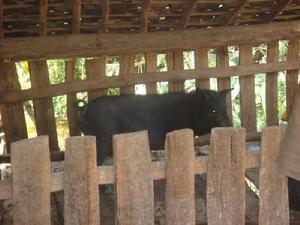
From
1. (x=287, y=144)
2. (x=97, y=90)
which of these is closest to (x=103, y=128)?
(x=97, y=90)

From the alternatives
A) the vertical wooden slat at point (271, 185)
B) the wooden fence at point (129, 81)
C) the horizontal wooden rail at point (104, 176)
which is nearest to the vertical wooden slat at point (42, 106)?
the wooden fence at point (129, 81)

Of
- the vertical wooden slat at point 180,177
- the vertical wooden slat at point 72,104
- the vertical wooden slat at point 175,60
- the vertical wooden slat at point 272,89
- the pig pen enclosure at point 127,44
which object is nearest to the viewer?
the vertical wooden slat at point 180,177

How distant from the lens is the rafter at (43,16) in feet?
16.9

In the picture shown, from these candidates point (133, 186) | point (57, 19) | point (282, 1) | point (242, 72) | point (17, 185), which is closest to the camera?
point (17, 185)

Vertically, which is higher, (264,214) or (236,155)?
(236,155)

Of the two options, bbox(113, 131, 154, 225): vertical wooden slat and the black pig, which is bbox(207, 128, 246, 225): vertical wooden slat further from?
the black pig

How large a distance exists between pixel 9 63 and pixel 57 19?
0.88 m

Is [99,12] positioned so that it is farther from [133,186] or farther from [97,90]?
[133,186]

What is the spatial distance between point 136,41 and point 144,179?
3.30 meters

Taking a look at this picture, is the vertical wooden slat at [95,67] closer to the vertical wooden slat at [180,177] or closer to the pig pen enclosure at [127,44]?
the pig pen enclosure at [127,44]

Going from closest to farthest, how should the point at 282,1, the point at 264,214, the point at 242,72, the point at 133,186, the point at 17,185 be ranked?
the point at 17,185 < the point at 133,186 < the point at 264,214 < the point at 282,1 < the point at 242,72

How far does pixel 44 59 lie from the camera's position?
602 centimetres

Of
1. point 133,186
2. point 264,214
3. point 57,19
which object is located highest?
point 57,19

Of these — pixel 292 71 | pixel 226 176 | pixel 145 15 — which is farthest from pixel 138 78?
pixel 226 176
